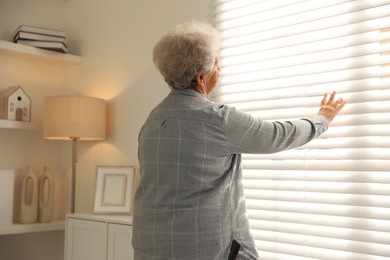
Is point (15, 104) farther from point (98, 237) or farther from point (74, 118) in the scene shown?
point (98, 237)

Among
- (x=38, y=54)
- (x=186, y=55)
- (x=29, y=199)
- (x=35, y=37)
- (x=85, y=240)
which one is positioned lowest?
(x=85, y=240)

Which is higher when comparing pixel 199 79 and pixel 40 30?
pixel 40 30

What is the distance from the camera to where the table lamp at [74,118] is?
293 centimetres

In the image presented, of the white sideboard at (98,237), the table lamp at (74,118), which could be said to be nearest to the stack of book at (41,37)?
the table lamp at (74,118)

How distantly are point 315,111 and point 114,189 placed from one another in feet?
4.50

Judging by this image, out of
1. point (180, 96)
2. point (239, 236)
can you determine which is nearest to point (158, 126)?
point (180, 96)

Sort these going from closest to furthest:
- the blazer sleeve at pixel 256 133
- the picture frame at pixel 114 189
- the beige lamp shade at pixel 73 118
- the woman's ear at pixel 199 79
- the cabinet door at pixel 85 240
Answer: the blazer sleeve at pixel 256 133 < the woman's ear at pixel 199 79 < the cabinet door at pixel 85 240 < the picture frame at pixel 114 189 < the beige lamp shade at pixel 73 118

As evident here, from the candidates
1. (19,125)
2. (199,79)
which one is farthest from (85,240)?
(199,79)

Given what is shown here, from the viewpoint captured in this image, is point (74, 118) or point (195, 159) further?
point (74, 118)

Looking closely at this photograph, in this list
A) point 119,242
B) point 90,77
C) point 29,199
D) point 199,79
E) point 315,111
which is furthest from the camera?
point 90,77

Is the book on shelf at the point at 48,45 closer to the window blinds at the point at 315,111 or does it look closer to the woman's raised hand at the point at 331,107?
the window blinds at the point at 315,111

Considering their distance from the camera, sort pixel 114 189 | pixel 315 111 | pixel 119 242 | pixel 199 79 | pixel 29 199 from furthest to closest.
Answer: pixel 29 199
pixel 114 189
pixel 119 242
pixel 315 111
pixel 199 79

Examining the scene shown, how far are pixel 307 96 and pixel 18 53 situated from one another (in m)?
2.03

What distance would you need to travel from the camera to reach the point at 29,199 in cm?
316
